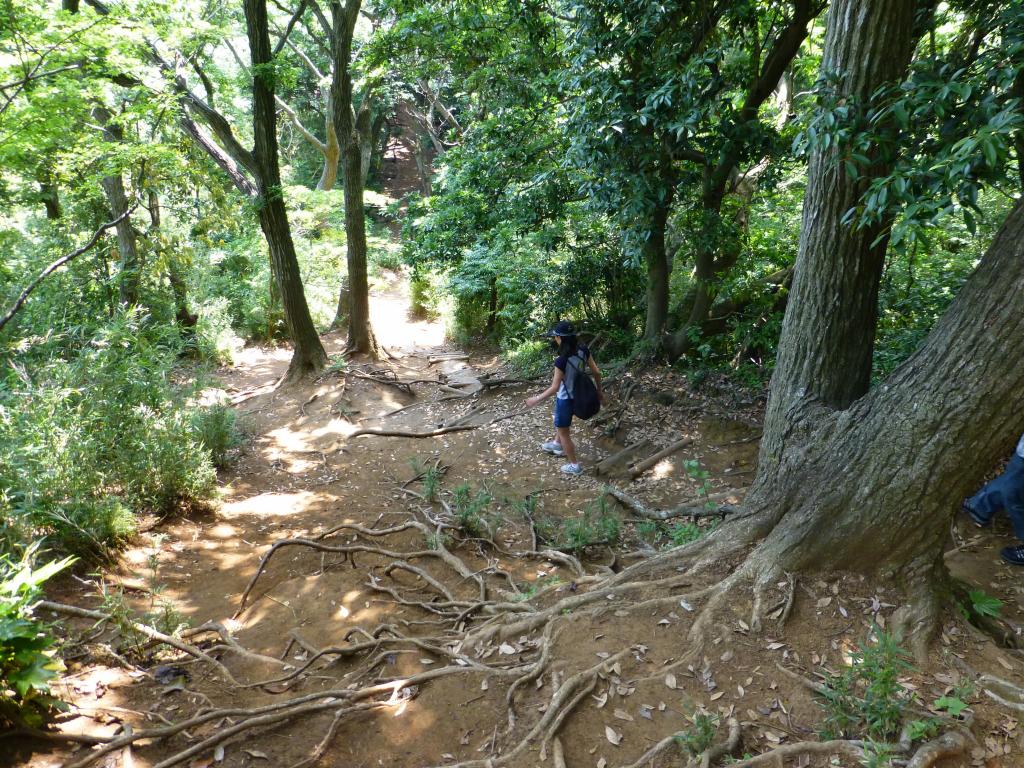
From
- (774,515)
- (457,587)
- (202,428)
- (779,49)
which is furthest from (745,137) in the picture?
(202,428)

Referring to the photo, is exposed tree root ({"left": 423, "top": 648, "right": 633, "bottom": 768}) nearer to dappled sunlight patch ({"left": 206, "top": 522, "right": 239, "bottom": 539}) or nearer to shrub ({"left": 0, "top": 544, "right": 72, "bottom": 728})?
shrub ({"left": 0, "top": 544, "right": 72, "bottom": 728})

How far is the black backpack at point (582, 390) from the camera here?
23.5 ft

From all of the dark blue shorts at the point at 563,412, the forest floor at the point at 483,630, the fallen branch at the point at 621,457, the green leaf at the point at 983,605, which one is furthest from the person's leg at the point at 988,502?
the dark blue shorts at the point at 563,412

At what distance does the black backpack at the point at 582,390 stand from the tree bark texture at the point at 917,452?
3.51m

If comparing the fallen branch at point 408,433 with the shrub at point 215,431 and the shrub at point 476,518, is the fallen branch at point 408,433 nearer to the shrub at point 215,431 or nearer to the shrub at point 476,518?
the shrub at point 215,431

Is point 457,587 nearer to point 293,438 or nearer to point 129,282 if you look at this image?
point 293,438

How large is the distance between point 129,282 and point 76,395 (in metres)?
7.46

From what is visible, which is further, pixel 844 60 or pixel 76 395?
pixel 76 395

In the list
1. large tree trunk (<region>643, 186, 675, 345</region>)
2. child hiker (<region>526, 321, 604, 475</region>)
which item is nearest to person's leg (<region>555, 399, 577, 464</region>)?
child hiker (<region>526, 321, 604, 475</region>)

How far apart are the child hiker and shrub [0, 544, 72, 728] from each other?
491 centimetres

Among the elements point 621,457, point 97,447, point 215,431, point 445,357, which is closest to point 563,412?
point 621,457

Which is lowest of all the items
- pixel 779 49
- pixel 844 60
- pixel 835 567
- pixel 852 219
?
pixel 835 567

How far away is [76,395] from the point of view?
567cm

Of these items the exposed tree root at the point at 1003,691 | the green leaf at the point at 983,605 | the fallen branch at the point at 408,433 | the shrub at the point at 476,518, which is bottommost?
the fallen branch at the point at 408,433
